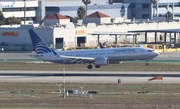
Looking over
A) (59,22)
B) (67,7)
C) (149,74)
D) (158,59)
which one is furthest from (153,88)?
(67,7)

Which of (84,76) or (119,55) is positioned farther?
(119,55)

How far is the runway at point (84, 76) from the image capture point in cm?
7050

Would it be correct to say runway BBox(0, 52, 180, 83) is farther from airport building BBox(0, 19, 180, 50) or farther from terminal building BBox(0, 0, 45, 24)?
terminal building BBox(0, 0, 45, 24)

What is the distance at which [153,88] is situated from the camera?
6294cm

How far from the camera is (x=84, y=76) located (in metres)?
75.4

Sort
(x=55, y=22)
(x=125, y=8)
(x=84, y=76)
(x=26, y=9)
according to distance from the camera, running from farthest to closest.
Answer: (x=125, y=8) → (x=26, y=9) → (x=55, y=22) → (x=84, y=76)

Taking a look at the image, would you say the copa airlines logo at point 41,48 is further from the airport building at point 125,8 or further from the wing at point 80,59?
the airport building at point 125,8

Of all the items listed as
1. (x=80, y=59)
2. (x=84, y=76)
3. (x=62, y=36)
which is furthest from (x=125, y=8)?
(x=84, y=76)

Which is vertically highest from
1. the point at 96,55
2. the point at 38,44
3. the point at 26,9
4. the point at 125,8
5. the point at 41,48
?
the point at 125,8

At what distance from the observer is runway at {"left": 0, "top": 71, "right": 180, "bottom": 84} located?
70.5 m

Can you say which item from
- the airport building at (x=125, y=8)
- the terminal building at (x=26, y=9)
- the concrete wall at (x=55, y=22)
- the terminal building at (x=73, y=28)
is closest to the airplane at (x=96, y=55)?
the terminal building at (x=73, y=28)

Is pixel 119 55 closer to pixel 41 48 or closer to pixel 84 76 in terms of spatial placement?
pixel 84 76

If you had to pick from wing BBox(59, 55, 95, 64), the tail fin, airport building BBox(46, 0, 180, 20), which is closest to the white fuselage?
wing BBox(59, 55, 95, 64)

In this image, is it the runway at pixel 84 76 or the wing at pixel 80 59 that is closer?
the runway at pixel 84 76
